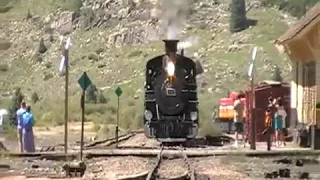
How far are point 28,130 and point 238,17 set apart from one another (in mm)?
87903

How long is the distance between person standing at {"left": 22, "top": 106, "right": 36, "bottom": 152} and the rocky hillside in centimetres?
4592

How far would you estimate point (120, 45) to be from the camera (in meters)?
113

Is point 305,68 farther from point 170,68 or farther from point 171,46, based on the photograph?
point 170,68

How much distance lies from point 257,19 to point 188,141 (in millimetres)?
86965

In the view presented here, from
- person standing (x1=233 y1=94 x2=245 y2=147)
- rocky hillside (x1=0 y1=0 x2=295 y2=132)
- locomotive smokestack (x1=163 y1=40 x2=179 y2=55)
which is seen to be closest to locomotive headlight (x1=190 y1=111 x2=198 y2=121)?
person standing (x1=233 y1=94 x2=245 y2=147)

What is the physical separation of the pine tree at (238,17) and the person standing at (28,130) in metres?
85.1

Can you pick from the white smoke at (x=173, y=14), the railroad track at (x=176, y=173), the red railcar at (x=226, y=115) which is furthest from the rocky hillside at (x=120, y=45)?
the railroad track at (x=176, y=173)

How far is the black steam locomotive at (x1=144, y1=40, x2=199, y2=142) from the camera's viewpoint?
29391 millimetres

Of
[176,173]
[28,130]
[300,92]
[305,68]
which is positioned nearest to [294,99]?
[300,92]

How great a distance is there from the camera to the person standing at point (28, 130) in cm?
2531

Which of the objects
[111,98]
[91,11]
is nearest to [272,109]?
[111,98]

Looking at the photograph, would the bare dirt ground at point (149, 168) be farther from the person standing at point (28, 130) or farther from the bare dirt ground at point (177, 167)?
the person standing at point (28, 130)

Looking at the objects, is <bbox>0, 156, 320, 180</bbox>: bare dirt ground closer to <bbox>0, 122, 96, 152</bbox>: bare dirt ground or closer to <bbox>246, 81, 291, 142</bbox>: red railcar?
<bbox>246, 81, 291, 142</bbox>: red railcar

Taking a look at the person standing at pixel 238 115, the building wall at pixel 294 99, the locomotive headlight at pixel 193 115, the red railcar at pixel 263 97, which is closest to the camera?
the locomotive headlight at pixel 193 115
